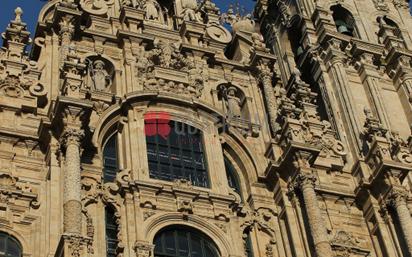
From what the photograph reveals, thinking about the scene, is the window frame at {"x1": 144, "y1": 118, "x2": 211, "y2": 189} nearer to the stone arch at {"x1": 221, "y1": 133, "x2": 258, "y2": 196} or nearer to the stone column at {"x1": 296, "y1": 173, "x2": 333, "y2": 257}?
the stone arch at {"x1": 221, "y1": 133, "x2": 258, "y2": 196}

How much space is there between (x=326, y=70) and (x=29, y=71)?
942 centimetres

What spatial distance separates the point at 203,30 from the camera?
30328mm

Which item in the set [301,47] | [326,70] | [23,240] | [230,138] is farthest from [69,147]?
[301,47]

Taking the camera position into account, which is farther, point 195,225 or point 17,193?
point 195,225

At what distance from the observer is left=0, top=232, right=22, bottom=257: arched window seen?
2197 cm

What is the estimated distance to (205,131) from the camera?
1051 inches

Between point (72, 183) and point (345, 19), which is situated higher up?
point (345, 19)

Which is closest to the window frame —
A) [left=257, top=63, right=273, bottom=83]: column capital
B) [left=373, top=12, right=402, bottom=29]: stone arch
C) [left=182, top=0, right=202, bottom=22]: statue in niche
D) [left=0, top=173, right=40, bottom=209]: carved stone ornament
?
[left=0, top=173, right=40, bottom=209]: carved stone ornament

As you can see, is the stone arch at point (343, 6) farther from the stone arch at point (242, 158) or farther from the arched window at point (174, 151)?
the arched window at point (174, 151)

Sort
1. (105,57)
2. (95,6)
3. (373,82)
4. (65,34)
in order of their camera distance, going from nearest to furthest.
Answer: (65,34) → (105,57) → (95,6) → (373,82)

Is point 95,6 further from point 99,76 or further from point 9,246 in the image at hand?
point 9,246

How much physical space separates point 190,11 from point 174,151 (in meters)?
6.43

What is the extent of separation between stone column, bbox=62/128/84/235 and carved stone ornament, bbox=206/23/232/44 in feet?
26.9

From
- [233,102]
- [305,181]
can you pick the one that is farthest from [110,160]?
[233,102]
